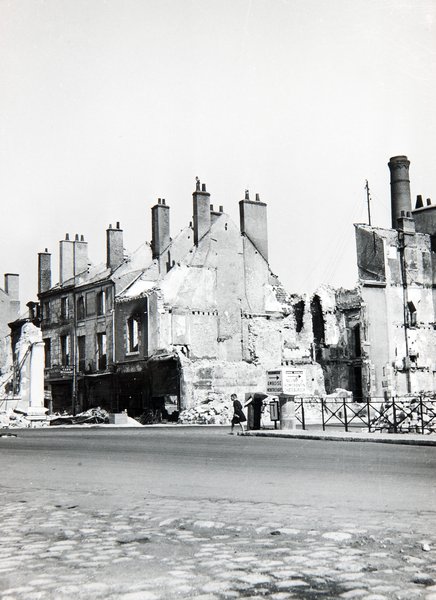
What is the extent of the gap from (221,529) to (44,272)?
153 ft

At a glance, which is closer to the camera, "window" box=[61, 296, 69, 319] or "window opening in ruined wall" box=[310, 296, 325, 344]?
"window" box=[61, 296, 69, 319]

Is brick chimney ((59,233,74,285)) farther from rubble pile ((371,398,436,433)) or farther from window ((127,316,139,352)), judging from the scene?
rubble pile ((371,398,436,433))

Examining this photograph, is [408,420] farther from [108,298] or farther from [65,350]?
[65,350]

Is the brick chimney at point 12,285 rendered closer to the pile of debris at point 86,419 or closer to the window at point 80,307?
the window at point 80,307

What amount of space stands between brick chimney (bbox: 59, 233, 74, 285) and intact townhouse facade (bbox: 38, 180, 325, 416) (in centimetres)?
128

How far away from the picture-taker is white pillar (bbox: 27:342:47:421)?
30.9 m

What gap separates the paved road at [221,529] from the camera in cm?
423

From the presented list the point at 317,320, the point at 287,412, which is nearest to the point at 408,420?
the point at 287,412

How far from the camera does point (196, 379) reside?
37094mm

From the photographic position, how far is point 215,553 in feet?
16.7

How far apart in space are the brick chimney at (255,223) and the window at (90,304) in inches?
429

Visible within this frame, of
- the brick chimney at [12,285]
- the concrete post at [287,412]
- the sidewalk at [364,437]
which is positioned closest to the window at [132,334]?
the brick chimney at [12,285]

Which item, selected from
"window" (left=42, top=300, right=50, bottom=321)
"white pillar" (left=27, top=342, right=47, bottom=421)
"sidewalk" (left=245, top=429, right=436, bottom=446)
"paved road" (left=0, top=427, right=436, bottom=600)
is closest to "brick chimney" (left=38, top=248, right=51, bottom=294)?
"window" (left=42, top=300, right=50, bottom=321)

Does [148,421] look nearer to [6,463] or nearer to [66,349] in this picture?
[66,349]
